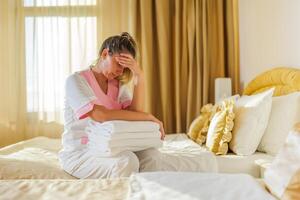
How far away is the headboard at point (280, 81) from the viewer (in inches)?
86.0

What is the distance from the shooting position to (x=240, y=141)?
219 cm

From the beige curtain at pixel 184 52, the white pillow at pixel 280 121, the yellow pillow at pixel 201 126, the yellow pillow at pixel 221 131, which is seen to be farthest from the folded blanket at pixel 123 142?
the beige curtain at pixel 184 52

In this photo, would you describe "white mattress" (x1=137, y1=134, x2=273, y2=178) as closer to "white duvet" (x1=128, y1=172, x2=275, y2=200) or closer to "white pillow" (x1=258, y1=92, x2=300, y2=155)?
"white pillow" (x1=258, y1=92, x2=300, y2=155)

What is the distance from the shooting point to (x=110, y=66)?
1.85 metres

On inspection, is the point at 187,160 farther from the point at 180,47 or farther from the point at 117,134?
the point at 180,47

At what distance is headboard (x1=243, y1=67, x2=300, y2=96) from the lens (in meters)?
2.18

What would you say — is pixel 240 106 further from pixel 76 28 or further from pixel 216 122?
pixel 76 28

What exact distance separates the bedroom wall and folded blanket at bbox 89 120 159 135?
3.56 feet

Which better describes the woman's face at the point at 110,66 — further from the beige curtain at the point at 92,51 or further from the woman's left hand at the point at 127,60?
the beige curtain at the point at 92,51

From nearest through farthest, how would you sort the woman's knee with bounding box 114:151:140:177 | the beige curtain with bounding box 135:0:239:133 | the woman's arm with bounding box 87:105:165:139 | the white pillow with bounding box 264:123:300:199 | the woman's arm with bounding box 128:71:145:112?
1. the white pillow with bounding box 264:123:300:199
2. the woman's knee with bounding box 114:151:140:177
3. the woman's arm with bounding box 87:105:165:139
4. the woman's arm with bounding box 128:71:145:112
5. the beige curtain with bounding box 135:0:239:133

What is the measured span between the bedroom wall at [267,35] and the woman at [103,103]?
3.34 feet

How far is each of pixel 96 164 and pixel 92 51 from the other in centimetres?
207

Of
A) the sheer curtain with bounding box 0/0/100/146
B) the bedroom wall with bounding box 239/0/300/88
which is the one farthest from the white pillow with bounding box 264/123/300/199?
the sheer curtain with bounding box 0/0/100/146

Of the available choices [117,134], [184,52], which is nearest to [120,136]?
[117,134]
